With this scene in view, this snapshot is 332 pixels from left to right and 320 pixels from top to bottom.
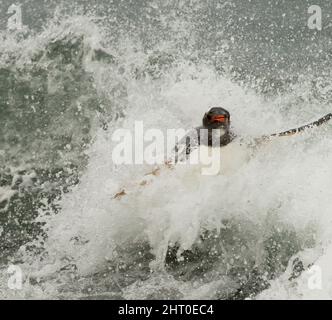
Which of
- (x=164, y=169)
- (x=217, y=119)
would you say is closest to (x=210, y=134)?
(x=217, y=119)

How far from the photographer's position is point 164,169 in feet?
23.9

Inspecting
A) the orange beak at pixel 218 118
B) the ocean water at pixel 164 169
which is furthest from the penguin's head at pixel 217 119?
the ocean water at pixel 164 169

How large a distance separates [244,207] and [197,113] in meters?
2.38

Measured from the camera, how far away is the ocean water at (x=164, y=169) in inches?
275

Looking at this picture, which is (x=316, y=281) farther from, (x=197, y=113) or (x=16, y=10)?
(x=16, y=10)

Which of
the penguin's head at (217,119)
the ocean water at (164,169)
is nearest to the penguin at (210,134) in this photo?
the penguin's head at (217,119)

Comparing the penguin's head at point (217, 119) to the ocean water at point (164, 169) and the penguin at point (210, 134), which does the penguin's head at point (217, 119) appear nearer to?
the penguin at point (210, 134)

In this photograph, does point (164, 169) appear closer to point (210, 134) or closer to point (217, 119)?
point (210, 134)

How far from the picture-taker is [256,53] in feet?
40.5

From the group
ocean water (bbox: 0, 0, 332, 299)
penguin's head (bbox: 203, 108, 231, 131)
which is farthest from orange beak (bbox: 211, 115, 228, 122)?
ocean water (bbox: 0, 0, 332, 299)

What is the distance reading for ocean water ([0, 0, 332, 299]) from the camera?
22.9 feet

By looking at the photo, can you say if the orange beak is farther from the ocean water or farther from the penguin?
the ocean water
